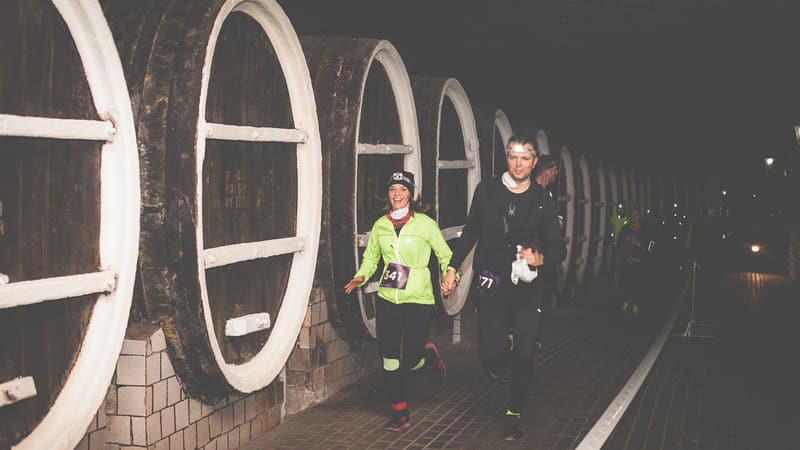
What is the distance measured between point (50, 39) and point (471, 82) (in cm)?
955

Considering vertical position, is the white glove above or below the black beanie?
below

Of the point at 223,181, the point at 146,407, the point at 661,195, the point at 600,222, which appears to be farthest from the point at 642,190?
the point at 146,407

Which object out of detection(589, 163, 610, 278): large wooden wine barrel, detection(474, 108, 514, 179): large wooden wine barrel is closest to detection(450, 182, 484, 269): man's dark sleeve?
detection(474, 108, 514, 179): large wooden wine barrel

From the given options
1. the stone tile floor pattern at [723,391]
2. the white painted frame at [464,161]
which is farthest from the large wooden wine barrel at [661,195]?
the white painted frame at [464,161]

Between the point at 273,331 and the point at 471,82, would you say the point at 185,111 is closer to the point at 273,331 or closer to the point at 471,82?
the point at 273,331

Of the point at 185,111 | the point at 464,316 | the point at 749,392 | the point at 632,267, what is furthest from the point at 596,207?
the point at 185,111

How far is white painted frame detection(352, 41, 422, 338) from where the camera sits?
6.49 metres

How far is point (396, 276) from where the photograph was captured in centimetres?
638

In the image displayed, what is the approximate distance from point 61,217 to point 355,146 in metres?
2.66

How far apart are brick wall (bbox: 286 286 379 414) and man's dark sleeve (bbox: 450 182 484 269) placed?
0.87 metres

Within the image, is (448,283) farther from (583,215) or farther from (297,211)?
(583,215)

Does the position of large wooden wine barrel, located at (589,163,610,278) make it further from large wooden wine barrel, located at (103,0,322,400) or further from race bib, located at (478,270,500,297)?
large wooden wine barrel, located at (103,0,322,400)

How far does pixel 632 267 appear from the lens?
44.0ft

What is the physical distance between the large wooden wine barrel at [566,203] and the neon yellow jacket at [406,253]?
22.8 ft
